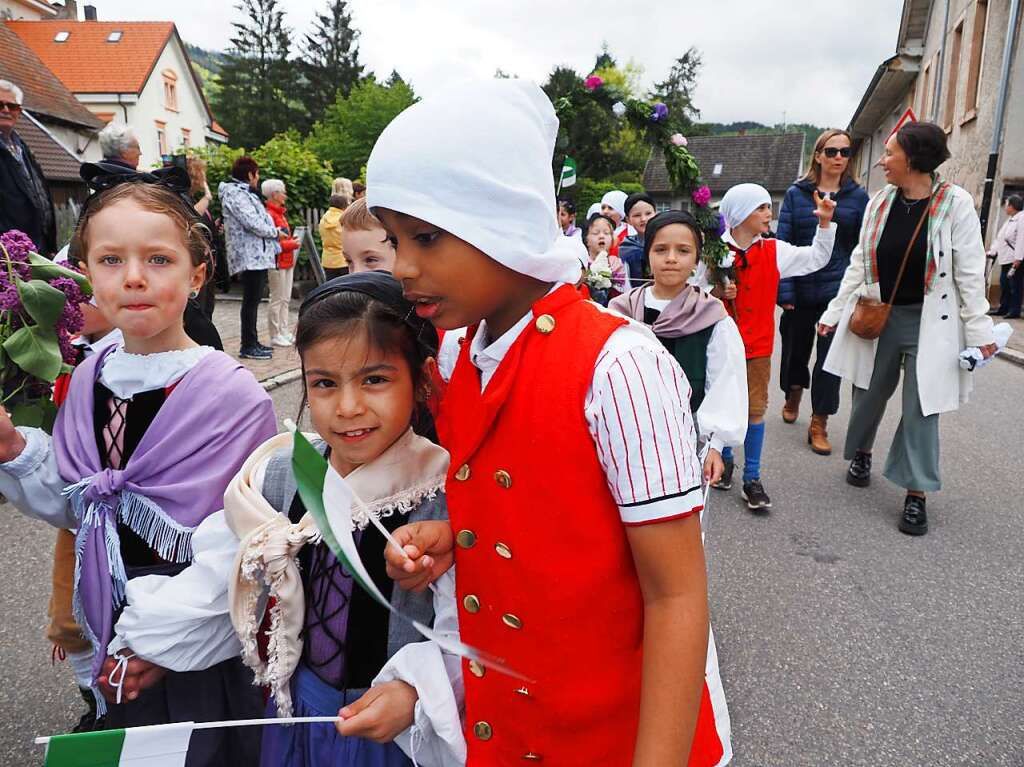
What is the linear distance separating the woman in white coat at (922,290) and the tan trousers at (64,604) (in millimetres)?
4011

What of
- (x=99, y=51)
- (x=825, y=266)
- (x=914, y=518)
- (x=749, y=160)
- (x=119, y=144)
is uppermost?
(x=99, y=51)

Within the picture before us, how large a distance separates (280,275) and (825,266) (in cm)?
631

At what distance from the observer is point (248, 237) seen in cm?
808

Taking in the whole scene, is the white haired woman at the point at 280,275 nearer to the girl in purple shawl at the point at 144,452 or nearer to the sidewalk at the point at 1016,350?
the girl in purple shawl at the point at 144,452

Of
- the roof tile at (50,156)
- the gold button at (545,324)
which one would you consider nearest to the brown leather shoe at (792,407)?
the gold button at (545,324)

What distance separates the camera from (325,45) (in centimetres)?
4794

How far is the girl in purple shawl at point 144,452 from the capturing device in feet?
5.45

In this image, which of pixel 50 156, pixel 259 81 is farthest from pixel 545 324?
pixel 259 81

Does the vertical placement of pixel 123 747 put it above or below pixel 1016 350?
above

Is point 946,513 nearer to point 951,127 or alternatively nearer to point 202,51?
point 951,127

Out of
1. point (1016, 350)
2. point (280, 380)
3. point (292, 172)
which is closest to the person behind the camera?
point (280, 380)

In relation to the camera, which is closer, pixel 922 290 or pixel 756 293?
pixel 922 290

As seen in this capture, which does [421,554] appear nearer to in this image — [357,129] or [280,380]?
[280,380]

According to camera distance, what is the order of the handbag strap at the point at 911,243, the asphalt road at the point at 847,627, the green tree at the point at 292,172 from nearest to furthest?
the asphalt road at the point at 847,627 < the handbag strap at the point at 911,243 < the green tree at the point at 292,172
